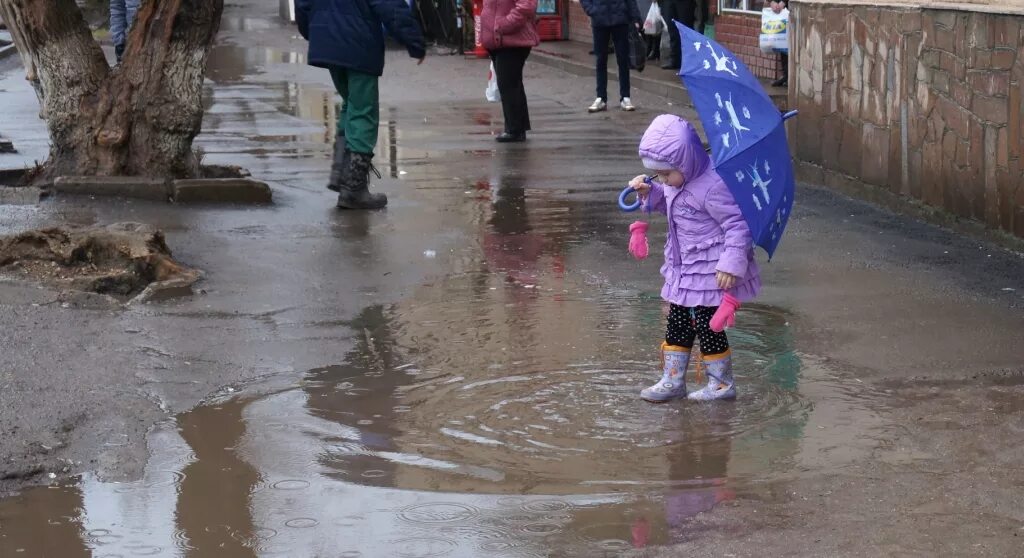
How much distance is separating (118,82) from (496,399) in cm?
535

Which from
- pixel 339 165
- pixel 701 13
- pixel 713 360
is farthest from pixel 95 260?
pixel 701 13

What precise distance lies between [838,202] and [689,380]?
4.55 metres

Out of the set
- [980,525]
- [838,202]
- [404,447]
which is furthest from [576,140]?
[980,525]

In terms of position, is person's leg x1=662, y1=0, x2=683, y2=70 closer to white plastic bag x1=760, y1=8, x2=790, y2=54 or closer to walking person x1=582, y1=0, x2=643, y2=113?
walking person x1=582, y1=0, x2=643, y2=113

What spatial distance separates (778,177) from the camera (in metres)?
5.27

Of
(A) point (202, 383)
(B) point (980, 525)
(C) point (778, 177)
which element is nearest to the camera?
(B) point (980, 525)

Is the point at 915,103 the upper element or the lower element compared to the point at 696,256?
upper

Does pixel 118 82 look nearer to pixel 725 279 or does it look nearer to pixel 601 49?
pixel 725 279

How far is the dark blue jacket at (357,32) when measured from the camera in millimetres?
9484

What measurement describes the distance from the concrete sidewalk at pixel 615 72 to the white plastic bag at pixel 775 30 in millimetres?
511

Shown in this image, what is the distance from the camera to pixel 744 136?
5219 mm

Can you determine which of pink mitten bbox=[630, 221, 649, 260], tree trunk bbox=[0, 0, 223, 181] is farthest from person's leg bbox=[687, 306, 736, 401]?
tree trunk bbox=[0, 0, 223, 181]

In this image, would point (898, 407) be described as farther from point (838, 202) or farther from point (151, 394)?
point (838, 202)

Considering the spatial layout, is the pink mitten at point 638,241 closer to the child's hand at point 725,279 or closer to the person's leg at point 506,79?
the child's hand at point 725,279
